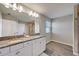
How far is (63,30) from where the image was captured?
467cm

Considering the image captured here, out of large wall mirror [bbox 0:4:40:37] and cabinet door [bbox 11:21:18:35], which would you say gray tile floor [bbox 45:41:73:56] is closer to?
large wall mirror [bbox 0:4:40:37]

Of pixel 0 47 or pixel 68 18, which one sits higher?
pixel 68 18

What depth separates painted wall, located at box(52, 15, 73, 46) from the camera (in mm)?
4186

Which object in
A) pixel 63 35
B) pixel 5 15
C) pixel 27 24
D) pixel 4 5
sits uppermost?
pixel 4 5

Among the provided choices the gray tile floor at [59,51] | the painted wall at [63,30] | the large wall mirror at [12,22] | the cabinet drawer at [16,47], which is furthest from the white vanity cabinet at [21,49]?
the painted wall at [63,30]

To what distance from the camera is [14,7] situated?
214 cm

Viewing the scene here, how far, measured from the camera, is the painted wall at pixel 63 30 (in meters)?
4.19

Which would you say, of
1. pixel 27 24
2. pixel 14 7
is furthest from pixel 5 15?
pixel 27 24

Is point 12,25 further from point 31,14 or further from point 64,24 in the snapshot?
point 64,24

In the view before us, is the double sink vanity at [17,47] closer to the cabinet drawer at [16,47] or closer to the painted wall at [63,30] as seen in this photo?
the cabinet drawer at [16,47]

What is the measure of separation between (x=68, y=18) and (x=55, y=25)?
1222mm

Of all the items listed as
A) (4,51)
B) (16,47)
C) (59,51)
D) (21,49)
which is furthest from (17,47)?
(59,51)

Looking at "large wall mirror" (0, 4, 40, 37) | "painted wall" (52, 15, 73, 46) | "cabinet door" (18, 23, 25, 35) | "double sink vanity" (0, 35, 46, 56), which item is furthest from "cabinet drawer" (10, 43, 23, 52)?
"painted wall" (52, 15, 73, 46)

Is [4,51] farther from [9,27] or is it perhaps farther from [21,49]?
[9,27]
